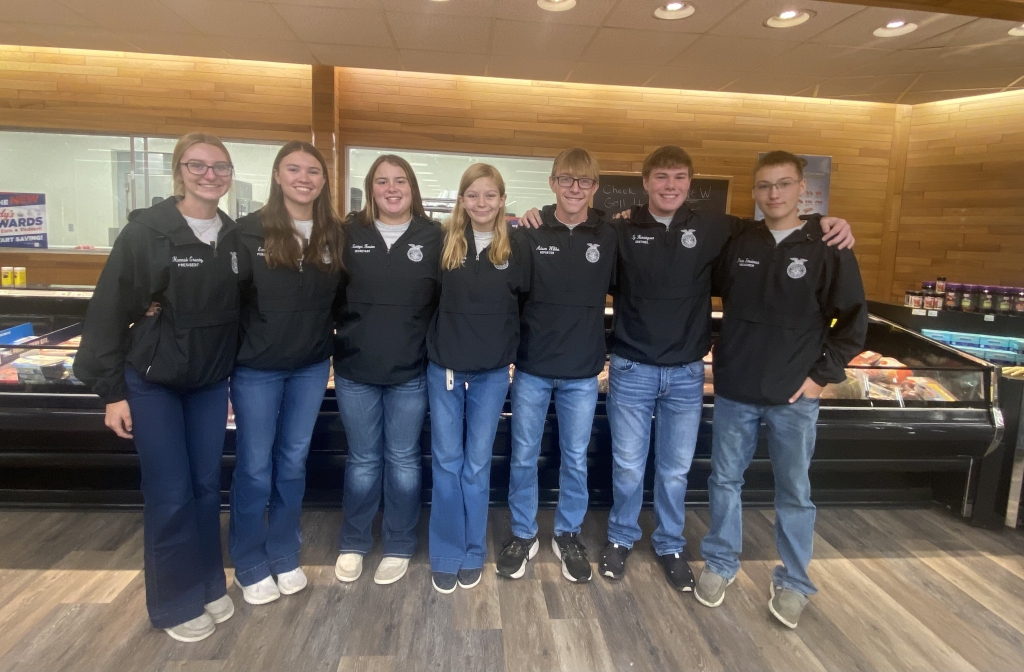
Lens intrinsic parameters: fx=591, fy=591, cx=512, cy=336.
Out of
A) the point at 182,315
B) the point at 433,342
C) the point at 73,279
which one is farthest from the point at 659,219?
the point at 73,279

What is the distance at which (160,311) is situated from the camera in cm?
186

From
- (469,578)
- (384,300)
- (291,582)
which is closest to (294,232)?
(384,300)

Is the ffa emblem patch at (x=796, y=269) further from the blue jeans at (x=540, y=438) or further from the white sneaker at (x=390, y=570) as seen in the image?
the white sneaker at (x=390, y=570)

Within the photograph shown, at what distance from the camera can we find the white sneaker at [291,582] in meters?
2.25

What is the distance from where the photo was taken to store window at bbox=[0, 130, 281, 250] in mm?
5168

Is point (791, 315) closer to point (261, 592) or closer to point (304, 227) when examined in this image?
point (304, 227)

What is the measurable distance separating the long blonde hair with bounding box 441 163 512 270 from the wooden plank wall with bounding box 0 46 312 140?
12.6 ft

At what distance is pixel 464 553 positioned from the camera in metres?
2.36

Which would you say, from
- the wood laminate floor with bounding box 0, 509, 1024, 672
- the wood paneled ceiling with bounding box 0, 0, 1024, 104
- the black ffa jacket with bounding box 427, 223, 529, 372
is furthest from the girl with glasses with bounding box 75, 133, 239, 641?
the wood paneled ceiling with bounding box 0, 0, 1024, 104

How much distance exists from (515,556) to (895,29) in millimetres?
3962

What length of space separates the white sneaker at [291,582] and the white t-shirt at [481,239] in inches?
55.4

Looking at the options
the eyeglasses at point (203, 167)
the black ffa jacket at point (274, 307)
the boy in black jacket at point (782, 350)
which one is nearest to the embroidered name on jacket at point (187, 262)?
the black ffa jacket at point (274, 307)

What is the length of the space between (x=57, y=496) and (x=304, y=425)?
1.59 meters

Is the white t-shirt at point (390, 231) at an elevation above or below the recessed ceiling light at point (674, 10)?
below
